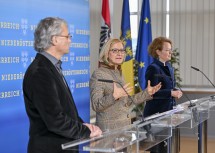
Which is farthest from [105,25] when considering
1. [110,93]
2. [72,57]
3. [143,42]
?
[110,93]

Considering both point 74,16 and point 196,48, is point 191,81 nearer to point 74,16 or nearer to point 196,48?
point 196,48

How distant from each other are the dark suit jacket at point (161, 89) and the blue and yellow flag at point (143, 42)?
270cm

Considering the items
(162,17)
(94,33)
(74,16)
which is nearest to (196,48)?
(162,17)

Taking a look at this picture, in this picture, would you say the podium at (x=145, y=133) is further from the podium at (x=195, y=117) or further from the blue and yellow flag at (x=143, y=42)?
the blue and yellow flag at (x=143, y=42)

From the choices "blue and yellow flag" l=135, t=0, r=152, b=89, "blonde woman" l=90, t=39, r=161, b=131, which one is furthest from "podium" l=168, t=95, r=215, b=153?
"blue and yellow flag" l=135, t=0, r=152, b=89

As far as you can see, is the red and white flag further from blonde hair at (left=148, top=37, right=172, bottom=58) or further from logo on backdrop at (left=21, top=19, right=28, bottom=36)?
logo on backdrop at (left=21, top=19, right=28, bottom=36)

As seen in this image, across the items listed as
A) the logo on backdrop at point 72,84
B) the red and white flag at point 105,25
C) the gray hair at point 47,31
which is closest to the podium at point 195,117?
the gray hair at point 47,31

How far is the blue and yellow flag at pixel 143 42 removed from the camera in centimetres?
726

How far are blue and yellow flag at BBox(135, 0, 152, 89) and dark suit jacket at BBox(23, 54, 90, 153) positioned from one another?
4732mm

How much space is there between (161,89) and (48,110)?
2.16m

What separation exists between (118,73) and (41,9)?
1412 millimetres

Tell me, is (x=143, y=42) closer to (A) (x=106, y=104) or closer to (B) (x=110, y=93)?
(B) (x=110, y=93)

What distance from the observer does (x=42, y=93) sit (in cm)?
241

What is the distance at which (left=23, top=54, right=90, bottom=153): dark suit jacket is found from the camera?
7.91ft
